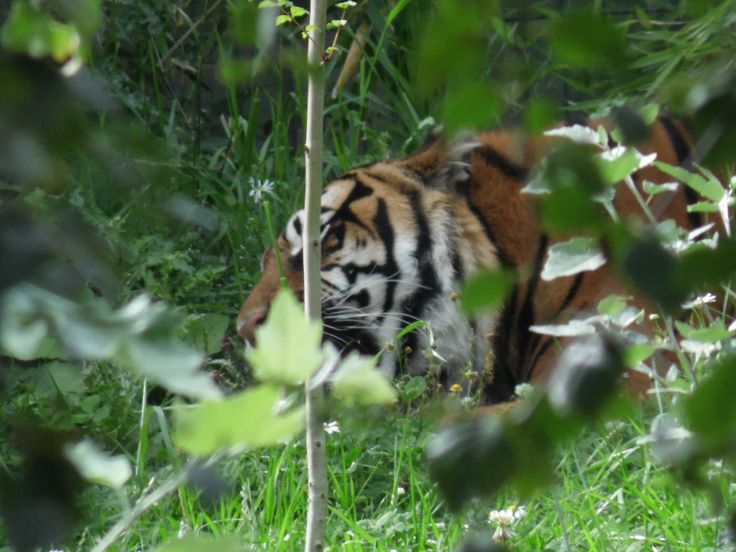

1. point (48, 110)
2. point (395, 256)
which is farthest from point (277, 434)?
point (395, 256)

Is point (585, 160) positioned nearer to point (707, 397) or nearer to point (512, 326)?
point (707, 397)

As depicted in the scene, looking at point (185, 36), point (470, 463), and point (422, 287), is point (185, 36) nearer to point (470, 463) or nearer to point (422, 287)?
point (422, 287)

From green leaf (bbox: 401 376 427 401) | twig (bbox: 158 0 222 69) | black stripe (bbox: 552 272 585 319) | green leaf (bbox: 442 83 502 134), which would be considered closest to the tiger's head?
black stripe (bbox: 552 272 585 319)

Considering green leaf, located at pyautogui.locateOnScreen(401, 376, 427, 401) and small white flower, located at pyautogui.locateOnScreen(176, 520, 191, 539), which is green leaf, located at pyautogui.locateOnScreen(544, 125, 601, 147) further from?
small white flower, located at pyautogui.locateOnScreen(176, 520, 191, 539)

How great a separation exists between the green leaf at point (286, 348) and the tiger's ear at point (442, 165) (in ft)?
10.0

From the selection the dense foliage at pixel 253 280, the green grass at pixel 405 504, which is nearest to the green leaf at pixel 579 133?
the dense foliage at pixel 253 280

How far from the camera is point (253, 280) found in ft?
14.4

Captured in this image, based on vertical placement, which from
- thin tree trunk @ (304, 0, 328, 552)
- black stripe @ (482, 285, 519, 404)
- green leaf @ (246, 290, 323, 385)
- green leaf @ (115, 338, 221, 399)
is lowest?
black stripe @ (482, 285, 519, 404)

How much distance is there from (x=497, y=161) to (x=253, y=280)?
106 centimetres

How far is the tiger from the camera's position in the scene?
3.69m

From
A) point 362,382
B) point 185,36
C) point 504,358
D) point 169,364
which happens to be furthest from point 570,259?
point 185,36

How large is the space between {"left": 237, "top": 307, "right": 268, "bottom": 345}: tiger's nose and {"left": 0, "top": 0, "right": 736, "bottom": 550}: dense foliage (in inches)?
6.2

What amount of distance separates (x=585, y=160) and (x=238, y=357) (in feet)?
10.8

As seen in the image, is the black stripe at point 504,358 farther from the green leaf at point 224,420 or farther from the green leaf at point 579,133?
the green leaf at point 224,420
